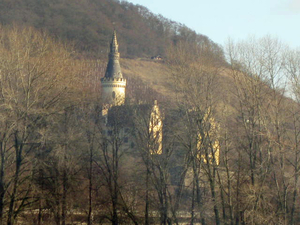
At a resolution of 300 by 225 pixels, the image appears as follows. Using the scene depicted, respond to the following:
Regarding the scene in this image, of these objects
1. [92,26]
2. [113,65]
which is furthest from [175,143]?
[92,26]

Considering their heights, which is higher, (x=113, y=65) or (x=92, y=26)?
(x=92, y=26)

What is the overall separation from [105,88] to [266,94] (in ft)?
201

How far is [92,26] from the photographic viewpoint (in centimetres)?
17638

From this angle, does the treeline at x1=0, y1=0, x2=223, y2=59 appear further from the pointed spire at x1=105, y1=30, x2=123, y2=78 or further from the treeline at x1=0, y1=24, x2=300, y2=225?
the treeline at x1=0, y1=24, x2=300, y2=225

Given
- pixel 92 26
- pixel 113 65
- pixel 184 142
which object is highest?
pixel 92 26

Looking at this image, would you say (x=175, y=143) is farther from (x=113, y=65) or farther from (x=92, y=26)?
(x=92, y=26)

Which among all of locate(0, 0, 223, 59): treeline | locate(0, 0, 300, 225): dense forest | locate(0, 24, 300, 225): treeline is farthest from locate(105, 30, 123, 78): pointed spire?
locate(0, 0, 223, 59): treeline

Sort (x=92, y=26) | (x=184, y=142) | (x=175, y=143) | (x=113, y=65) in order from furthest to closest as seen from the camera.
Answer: (x=92, y=26) → (x=113, y=65) → (x=175, y=143) → (x=184, y=142)

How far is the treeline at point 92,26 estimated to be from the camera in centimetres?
16138

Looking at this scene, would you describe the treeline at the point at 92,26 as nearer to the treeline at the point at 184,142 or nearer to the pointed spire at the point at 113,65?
the pointed spire at the point at 113,65

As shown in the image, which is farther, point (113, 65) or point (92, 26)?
point (92, 26)

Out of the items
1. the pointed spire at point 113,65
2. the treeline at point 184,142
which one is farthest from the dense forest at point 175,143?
the pointed spire at point 113,65

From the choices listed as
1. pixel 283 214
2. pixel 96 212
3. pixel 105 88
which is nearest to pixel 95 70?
pixel 105 88

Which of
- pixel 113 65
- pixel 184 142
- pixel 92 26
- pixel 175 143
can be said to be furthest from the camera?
pixel 92 26
